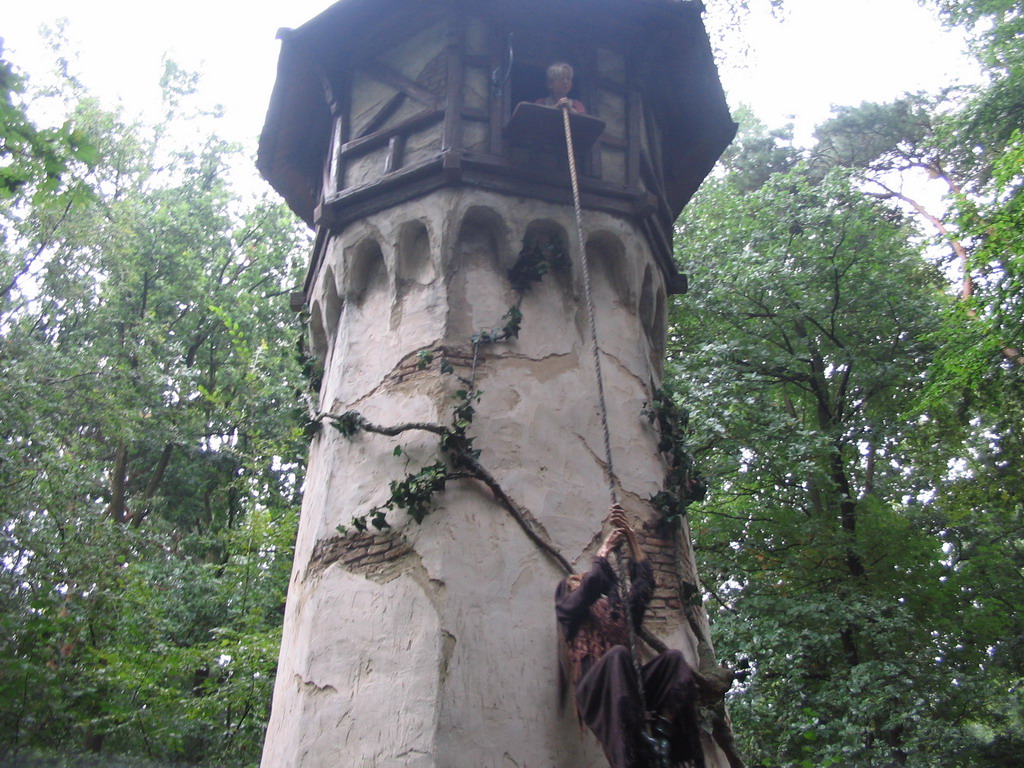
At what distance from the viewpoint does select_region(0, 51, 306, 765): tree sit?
31.5 feet

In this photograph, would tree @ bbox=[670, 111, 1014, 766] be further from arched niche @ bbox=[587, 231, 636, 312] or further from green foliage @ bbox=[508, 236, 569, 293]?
green foliage @ bbox=[508, 236, 569, 293]

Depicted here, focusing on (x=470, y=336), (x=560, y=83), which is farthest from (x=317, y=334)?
(x=560, y=83)

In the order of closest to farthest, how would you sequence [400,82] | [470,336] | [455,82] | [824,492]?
[470,336] → [455,82] → [400,82] → [824,492]

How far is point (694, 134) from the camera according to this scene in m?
7.45

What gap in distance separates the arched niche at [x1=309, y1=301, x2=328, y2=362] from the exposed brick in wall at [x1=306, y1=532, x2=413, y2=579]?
1.94 metres

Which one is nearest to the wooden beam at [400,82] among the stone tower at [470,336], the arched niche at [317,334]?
the stone tower at [470,336]

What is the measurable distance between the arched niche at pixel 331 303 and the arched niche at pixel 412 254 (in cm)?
69

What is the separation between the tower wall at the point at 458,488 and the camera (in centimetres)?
422

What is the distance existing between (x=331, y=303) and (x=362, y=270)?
16.5 inches

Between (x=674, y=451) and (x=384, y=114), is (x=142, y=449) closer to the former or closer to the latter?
(x=384, y=114)

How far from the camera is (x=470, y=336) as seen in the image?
5.40m

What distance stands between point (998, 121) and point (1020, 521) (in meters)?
5.81

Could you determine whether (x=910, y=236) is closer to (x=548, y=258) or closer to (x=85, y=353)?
(x=548, y=258)

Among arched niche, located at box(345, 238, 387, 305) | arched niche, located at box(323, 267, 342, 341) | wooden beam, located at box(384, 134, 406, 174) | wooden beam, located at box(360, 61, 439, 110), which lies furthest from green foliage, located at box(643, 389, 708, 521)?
wooden beam, located at box(360, 61, 439, 110)
